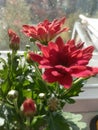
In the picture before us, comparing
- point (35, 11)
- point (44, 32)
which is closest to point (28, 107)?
point (44, 32)

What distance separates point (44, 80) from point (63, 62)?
49 mm

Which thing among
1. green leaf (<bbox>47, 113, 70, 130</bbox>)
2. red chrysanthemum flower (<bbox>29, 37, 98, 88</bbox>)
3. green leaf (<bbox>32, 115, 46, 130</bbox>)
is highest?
red chrysanthemum flower (<bbox>29, 37, 98, 88</bbox>)

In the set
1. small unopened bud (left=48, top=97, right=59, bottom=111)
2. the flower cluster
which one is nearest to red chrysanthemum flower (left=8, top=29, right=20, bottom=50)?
the flower cluster

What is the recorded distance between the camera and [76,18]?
1.15m

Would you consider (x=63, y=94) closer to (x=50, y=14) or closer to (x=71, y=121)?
(x=71, y=121)

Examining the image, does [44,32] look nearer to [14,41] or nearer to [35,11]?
[14,41]

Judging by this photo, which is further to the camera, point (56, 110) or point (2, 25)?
point (2, 25)

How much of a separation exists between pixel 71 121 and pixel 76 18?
547 millimetres

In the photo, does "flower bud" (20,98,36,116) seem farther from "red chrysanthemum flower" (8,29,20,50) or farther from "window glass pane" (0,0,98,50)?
"window glass pane" (0,0,98,50)

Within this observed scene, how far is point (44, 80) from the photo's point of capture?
61 cm

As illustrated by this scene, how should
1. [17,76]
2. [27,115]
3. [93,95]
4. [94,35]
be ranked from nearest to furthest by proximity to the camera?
1. [27,115]
2. [17,76]
3. [93,95]
4. [94,35]

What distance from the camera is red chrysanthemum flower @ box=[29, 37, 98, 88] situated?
22.5 inches

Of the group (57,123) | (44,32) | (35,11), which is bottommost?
(57,123)

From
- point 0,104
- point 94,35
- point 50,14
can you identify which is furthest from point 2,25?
point 0,104
